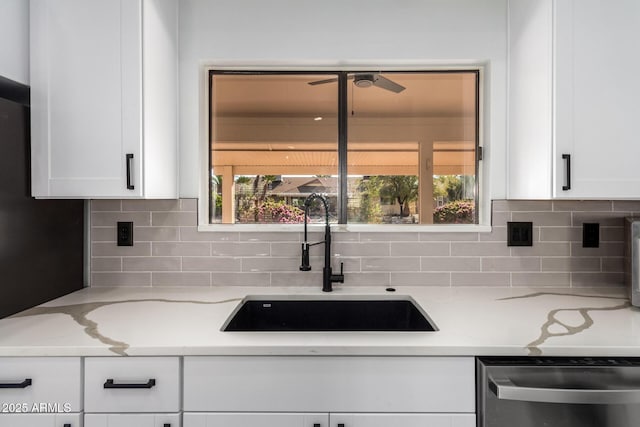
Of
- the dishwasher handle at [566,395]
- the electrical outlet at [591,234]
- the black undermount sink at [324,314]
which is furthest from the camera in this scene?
the electrical outlet at [591,234]

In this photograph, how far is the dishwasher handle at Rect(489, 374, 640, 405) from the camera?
0.98 metres

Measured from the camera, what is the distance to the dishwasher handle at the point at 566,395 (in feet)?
3.23

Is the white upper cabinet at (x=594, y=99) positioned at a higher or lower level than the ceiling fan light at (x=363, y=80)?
lower

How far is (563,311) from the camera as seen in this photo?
1.36 metres

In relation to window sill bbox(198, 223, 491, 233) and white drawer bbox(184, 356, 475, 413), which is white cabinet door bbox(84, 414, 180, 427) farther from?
window sill bbox(198, 223, 491, 233)

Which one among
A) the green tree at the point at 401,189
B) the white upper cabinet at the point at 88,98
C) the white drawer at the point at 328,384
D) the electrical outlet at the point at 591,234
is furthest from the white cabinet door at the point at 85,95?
the electrical outlet at the point at 591,234

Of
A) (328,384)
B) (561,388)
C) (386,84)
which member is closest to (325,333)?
(328,384)

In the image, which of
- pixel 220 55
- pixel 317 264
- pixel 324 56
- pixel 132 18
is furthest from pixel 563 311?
pixel 132 18

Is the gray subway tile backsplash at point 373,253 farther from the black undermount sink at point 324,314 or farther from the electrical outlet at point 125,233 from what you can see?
the black undermount sink at point 324,314

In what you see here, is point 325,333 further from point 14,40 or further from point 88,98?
point 14,40

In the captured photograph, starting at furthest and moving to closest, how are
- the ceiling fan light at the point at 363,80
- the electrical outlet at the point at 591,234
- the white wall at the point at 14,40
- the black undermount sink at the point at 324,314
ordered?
the ceiling fan light at the point at 363,80 < the electrical outlet at the point at 591,234 < the black undermount sink at the point at 324,314 < the white wall at the point at 14,40

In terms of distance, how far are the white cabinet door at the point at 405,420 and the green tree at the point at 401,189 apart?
3.31ft

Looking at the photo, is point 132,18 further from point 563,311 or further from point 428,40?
point 563,311

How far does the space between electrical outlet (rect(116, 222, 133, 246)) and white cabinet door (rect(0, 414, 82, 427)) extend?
0.83 meters
